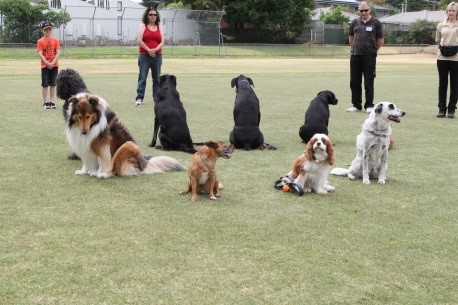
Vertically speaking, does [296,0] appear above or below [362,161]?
above

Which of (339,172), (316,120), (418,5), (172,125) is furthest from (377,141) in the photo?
(418,5)

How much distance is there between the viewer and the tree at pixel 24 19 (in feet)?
155

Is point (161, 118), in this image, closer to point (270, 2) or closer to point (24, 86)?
point (24, 86)

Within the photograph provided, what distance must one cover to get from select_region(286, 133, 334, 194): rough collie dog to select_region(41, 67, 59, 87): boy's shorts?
355 inches

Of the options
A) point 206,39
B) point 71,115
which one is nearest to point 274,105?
point 71,115

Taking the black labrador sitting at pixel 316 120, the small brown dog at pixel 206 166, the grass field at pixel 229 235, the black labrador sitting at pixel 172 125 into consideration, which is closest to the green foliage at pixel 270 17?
the black labrador sitting at pixel 316 120

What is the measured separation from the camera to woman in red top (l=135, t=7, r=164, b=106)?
14.2 meters

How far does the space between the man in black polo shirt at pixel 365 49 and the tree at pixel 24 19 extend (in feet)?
119

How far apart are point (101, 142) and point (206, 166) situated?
5.23 feet

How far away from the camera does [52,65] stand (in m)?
13.9

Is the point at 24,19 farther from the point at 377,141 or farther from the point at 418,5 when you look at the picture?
the point at 418,5

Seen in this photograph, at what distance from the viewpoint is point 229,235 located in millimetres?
5125

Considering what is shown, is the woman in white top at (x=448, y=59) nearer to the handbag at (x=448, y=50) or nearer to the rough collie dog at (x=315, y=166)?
the handbag at (x=448, y=50)

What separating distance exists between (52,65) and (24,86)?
6.46 m
